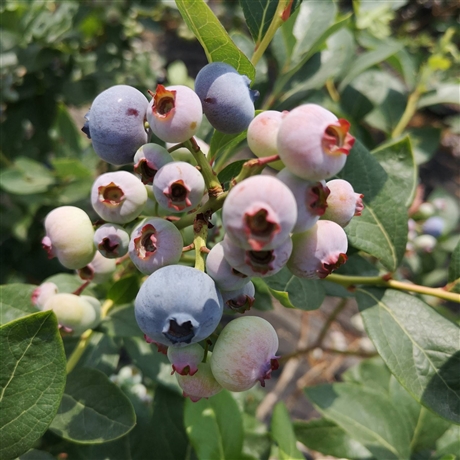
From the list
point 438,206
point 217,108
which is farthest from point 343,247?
point 438,206

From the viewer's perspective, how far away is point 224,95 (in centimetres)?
74

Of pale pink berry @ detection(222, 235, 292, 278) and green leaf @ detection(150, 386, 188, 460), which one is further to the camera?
green leaf @ detection(150, 386, 188, 460)

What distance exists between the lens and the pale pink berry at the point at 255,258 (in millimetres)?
619

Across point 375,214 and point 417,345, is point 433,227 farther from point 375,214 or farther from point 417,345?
point 417,345

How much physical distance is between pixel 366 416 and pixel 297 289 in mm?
557

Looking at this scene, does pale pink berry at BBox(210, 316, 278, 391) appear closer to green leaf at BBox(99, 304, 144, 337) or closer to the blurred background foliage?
green leaf at BBox(99, 304, 144, 337)

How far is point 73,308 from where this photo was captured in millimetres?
948

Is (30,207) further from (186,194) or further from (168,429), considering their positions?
(186,194)

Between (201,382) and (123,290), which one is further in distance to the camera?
(123,290)

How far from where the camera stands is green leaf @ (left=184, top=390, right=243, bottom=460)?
1.09 m

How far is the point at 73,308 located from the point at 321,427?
0.89m

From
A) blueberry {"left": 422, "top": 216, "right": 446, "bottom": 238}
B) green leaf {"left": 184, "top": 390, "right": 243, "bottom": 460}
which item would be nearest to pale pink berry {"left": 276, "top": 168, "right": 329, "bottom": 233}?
green leaf {"left": 184, "top": 390, "right": 243, "bottom": 460}

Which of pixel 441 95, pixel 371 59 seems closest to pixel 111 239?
pixel 371 59

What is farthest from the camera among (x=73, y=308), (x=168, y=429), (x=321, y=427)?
(x=321, y=427)
